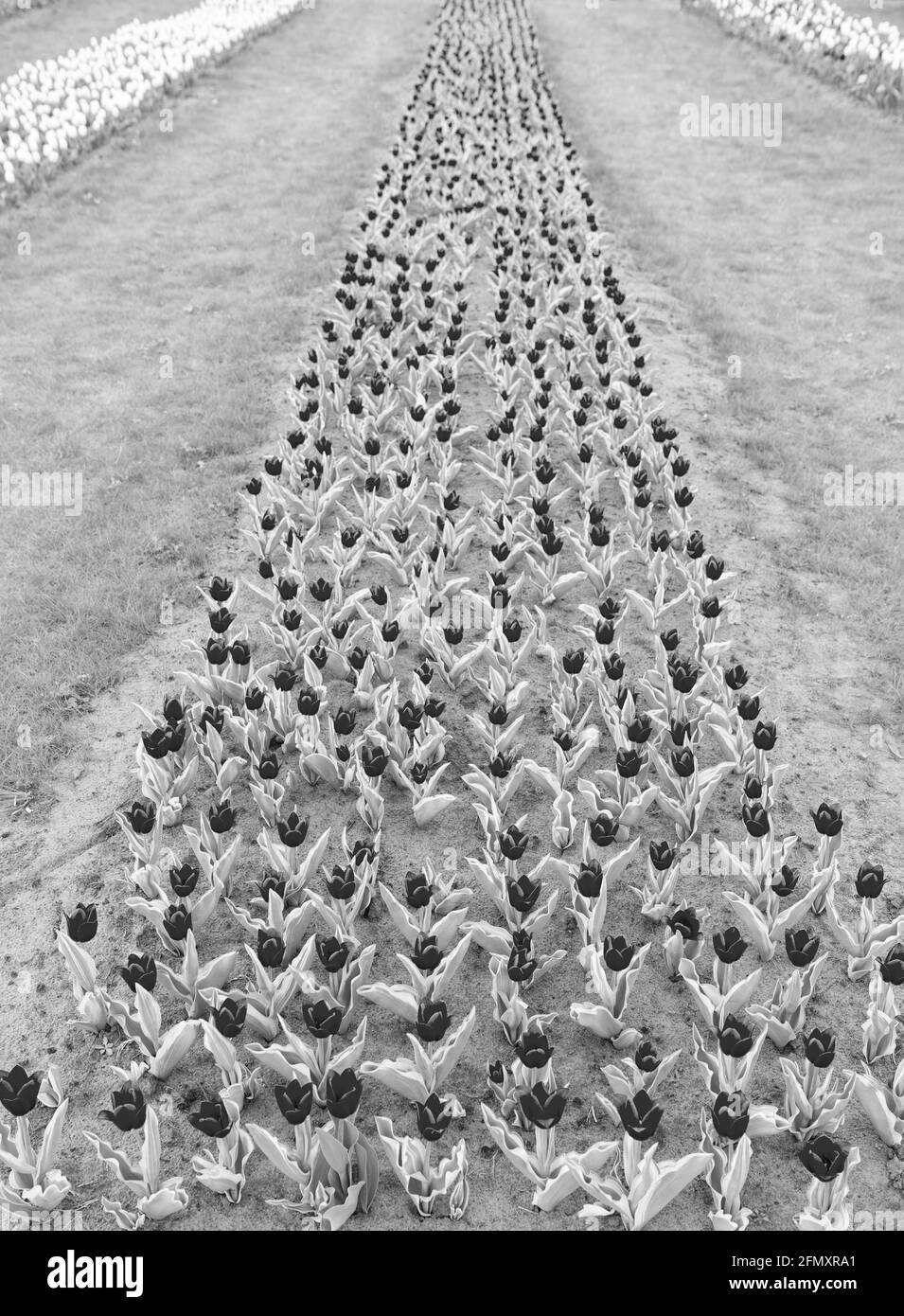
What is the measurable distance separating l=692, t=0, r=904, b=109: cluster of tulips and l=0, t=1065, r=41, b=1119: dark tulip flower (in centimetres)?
1629

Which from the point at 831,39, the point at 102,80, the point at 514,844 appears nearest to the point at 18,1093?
the point at 514,844

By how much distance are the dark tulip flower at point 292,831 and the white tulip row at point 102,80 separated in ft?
34.7

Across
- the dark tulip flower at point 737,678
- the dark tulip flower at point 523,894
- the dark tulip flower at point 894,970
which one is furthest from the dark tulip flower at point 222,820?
the dark tulip flower at point 894,970

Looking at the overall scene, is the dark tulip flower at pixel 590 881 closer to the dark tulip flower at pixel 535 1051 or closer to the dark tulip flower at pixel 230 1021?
the dark tulip flower at pixel 535 1051

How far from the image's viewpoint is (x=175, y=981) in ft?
10.2

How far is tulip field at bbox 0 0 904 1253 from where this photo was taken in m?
2.68

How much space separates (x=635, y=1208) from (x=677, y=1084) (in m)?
0.49

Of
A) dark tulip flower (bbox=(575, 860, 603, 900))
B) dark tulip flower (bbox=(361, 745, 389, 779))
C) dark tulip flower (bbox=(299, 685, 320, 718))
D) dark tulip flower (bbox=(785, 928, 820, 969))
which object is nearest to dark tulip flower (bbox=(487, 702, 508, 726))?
dark tulip flower (bbox=(361, 745, 389, 779))

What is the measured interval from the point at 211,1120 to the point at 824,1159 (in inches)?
58.7

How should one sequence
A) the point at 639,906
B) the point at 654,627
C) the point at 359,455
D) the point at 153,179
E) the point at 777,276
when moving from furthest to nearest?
the point at 153,179 → the point at 777,276 → the point at 359,455 → the point at 654,627 → the point at 639,906

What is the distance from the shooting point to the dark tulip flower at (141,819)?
3.43m

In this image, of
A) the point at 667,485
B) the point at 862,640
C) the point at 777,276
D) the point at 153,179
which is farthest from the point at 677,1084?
the point at 153,179
